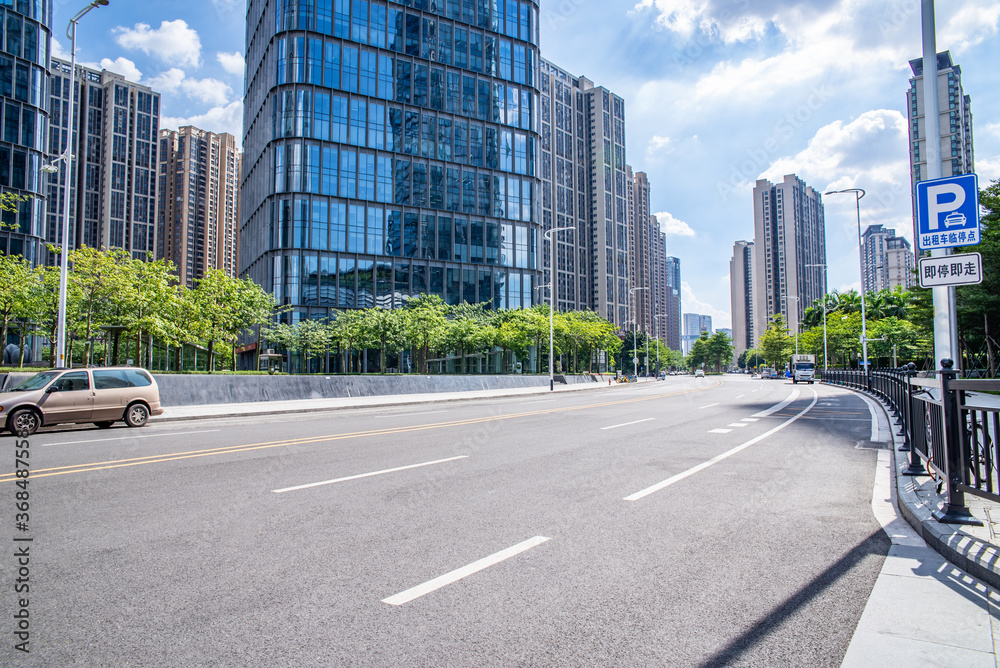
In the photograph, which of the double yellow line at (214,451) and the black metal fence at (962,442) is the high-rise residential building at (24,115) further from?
the black metal fence at (962,442)

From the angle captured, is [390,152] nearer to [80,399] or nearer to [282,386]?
[282,386]

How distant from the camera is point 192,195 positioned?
149 m

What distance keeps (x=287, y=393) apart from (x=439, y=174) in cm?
4698

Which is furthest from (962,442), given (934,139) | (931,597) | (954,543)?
(934,139)

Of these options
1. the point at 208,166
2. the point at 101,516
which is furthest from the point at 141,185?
the point at 101,516

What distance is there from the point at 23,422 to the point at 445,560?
Result: 45.3 ft

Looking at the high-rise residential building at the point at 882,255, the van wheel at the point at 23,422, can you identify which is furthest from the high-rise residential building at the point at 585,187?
the van wheel at the point at 23,422

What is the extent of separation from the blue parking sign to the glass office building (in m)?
56.2

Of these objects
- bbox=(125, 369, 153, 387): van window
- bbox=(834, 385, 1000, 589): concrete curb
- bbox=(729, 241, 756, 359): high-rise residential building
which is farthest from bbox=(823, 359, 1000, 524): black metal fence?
bbox=(729, 241, 756, 359): high-rise residential building

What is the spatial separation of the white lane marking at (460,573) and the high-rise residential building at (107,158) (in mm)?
89186

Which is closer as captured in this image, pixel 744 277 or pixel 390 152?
pixel 390 152

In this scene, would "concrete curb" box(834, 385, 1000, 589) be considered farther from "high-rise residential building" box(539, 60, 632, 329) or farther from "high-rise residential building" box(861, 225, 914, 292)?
"high-rise residential building" box(539, 60, 632, 329)

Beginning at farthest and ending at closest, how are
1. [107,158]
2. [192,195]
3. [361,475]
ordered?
[192,195] → [107,158] → [361,475]

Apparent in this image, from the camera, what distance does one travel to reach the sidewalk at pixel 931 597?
2.99m
